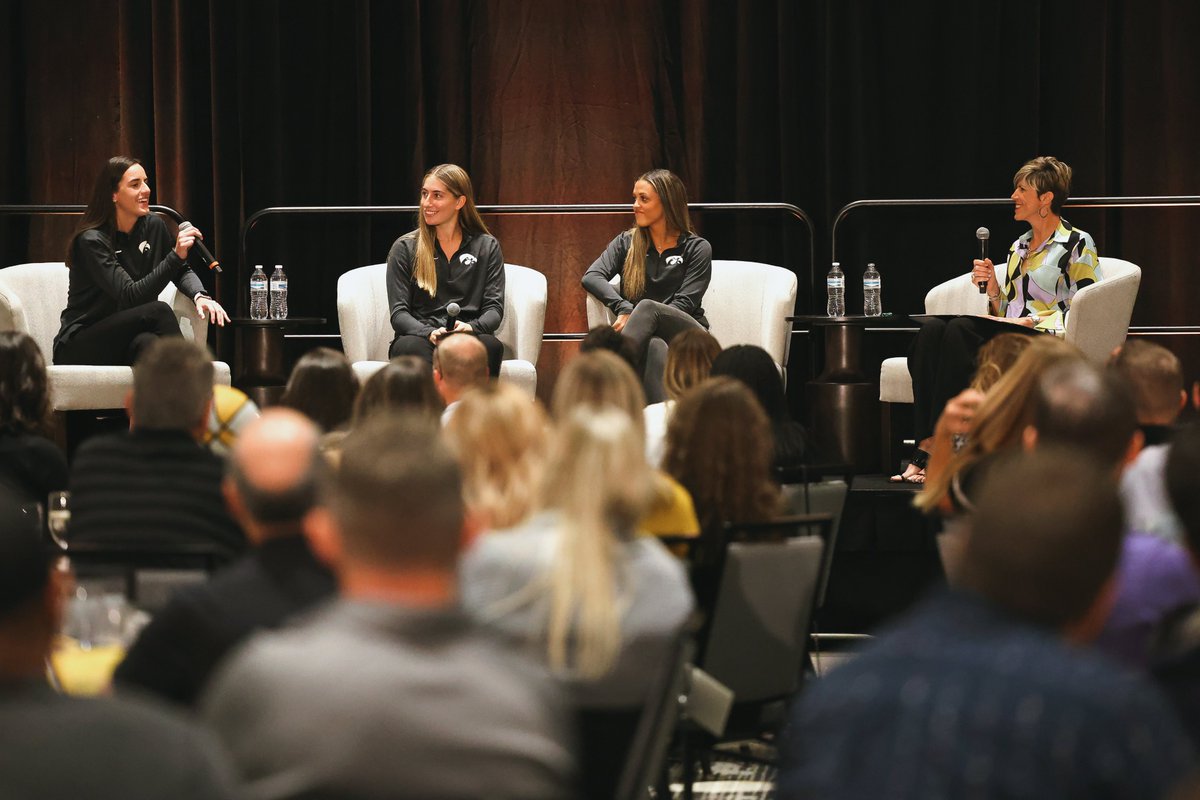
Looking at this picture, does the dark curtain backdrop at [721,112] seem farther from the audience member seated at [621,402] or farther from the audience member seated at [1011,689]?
the audience member seated at [1011,689]

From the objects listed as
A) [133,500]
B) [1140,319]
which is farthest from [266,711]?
[1140,319]

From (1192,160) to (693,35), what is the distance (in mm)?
2513

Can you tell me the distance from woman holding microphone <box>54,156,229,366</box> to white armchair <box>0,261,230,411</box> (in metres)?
0.14

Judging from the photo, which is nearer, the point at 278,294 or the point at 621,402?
the point at 621,402

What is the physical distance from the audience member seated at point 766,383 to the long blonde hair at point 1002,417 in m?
0.77

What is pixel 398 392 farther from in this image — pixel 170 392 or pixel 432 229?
pixel 432 229

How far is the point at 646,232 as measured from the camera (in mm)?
6648

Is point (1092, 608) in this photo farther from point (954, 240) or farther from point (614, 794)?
point (954, 240)

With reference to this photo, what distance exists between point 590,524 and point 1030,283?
4.38 meters

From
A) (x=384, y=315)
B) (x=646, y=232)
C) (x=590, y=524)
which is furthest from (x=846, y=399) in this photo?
(x=590, y=524)

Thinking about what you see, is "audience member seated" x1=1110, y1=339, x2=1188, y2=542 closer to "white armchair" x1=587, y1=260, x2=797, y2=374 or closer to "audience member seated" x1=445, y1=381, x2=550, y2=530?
"audience member seated" x1=445, y1=381, x2=550, y2=530

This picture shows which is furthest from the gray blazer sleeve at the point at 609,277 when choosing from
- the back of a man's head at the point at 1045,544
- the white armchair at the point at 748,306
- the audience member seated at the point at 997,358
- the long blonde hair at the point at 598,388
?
the back of a man's head at the point at 1045,544

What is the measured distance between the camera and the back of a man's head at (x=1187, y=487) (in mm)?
1915

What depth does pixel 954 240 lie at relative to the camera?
737 cm
